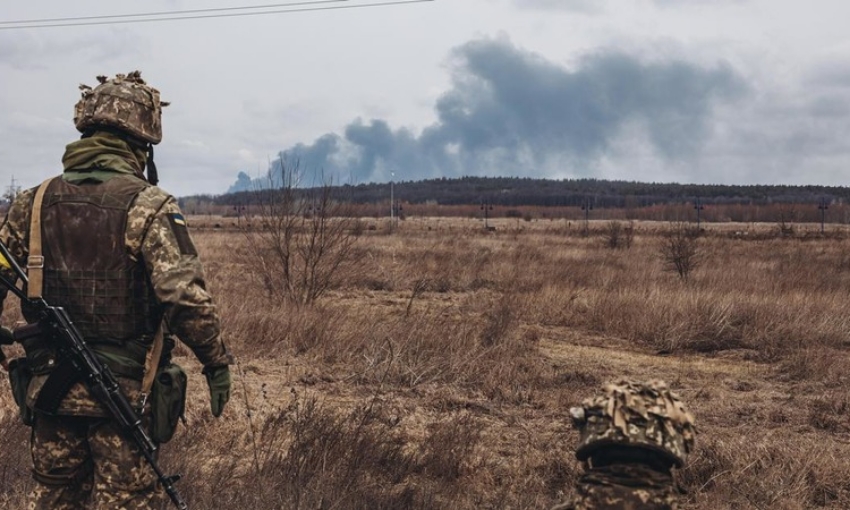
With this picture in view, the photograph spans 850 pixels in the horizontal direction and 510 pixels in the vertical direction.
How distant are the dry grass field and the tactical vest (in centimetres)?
123

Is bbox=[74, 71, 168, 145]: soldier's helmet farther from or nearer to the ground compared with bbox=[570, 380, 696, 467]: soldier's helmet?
farther from the ground

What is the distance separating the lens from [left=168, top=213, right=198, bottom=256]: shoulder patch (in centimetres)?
288

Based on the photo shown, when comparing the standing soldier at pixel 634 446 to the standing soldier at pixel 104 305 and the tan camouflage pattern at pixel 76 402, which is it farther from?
the tan camouflage pattern at pixel 76 402

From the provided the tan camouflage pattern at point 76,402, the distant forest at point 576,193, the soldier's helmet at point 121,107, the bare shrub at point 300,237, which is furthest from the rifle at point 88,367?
the distant forest at point 576,193

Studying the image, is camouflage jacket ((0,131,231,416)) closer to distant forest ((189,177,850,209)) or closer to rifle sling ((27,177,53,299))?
rifle sling ((27,177,53,299))

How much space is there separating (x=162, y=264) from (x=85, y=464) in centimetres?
87

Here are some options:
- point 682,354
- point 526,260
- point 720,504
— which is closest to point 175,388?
point 720,504

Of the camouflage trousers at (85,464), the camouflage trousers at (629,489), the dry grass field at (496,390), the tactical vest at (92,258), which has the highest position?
the tactical vest at (92,258)

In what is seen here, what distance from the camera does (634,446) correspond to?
173 centimetres

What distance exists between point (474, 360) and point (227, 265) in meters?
11.8

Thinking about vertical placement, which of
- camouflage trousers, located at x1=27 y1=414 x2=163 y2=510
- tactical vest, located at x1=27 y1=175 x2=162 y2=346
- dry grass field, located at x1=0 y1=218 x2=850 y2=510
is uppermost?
tactical vest, located at x1=27 y1=175 x2=162 y2=346

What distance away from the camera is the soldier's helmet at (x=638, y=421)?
172 cm

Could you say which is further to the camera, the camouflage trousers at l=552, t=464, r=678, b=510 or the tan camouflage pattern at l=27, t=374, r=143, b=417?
the tan camouflage pattern at l=27, t=374, r=143, b=417

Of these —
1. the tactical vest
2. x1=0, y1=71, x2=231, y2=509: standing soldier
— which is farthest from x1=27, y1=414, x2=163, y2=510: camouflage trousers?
the tactical vest
